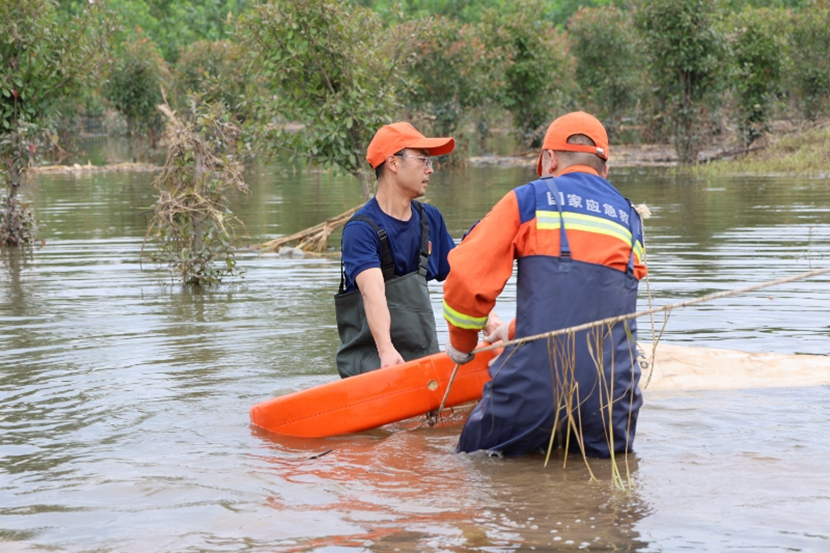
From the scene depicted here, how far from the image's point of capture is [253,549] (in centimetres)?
391

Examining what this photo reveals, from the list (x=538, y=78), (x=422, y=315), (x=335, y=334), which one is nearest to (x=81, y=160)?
(x=538, y=78)

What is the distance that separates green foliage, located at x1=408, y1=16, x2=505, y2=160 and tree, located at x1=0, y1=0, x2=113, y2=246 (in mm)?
20264

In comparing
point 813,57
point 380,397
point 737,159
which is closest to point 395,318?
point 380,397

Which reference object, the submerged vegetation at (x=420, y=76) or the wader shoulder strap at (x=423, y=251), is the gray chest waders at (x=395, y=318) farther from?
the submerged vegetation at (x=420, y=76)

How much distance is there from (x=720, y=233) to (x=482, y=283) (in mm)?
10665

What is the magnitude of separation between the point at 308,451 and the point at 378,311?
0.80m

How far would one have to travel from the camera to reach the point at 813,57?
3219 centimetres

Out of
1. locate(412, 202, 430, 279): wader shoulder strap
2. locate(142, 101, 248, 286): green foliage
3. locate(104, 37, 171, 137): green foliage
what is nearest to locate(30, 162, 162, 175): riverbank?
locate(104, 37, 171, 137): green foliage

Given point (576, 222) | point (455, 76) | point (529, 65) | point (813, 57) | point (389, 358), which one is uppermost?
point (529, 65)

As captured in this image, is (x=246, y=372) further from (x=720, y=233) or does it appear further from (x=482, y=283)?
(x=720, y=233)

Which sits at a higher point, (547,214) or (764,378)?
(547,214)

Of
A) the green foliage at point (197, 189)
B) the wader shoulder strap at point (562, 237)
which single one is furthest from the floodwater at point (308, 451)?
the wader shoulder strap at point (562, 237)

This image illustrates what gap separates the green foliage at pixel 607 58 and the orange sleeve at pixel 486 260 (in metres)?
37.0

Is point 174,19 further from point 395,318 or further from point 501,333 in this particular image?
point 501,333
